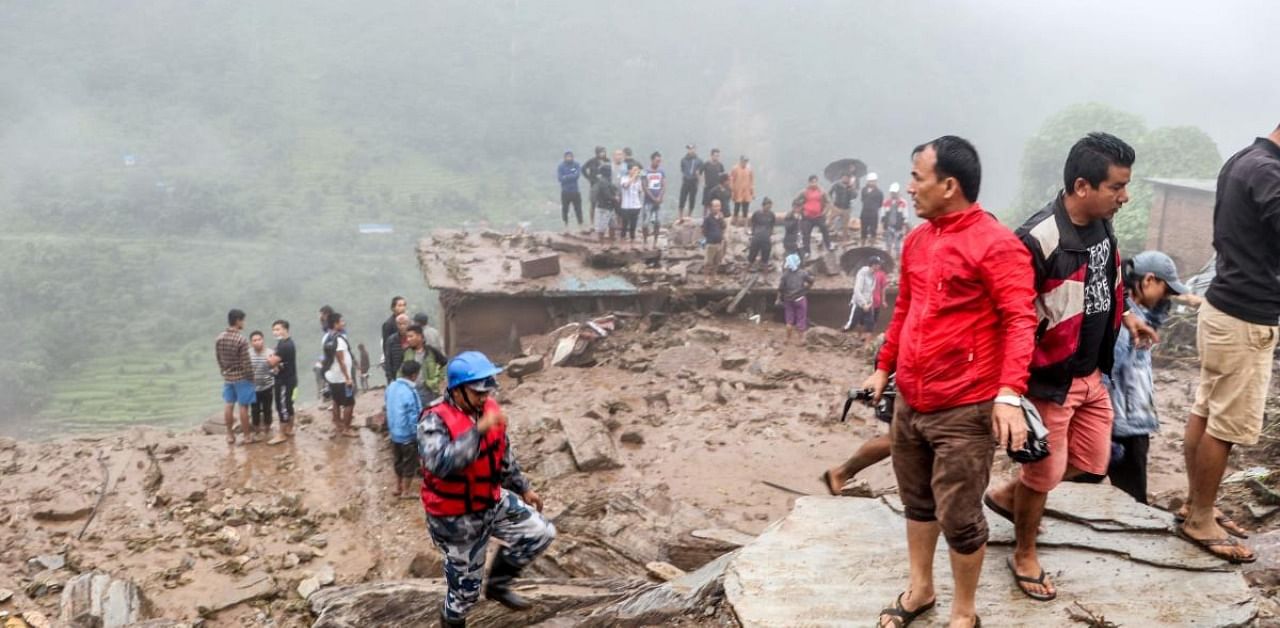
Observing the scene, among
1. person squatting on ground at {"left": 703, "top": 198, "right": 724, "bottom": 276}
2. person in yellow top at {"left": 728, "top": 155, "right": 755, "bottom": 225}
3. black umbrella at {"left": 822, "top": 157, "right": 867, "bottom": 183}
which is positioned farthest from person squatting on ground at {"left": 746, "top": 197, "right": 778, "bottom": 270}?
black umbrella at {"left": 822, "top": 157, "right": 867, "bottom": 183}

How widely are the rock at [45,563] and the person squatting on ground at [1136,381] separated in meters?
7.65

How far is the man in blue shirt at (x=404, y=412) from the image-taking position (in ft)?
25.2

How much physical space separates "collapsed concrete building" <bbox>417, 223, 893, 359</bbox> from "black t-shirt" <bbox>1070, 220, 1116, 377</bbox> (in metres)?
11.4

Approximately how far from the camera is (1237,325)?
10.3 feet

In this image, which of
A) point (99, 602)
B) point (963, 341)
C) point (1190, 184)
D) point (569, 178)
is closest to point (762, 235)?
point (569, 178)

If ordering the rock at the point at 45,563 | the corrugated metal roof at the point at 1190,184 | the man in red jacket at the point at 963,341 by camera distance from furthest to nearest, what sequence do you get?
1. the corrugated metal roof at the point at 1190,184
2. the rock at the point at 45,563
3. the man in red jacket at the point at 963,341

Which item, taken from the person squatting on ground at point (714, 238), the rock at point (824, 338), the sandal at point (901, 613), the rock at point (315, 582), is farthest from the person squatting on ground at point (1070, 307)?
the person squatting on ground at point (714, 238)

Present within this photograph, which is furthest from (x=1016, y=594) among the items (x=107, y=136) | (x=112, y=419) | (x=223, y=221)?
(x=107, y=136)

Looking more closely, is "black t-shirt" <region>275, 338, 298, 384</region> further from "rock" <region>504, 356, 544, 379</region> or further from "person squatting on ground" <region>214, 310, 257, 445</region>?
"rock" <region>504, 356, 544, 379</region>

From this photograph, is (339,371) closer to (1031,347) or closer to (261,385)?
(261,385)

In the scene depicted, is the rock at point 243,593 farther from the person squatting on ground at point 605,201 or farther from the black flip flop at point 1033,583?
the person squatting on ground at point 605,201

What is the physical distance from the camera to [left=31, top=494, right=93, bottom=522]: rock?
310 inches

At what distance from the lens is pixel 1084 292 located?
9.43ft

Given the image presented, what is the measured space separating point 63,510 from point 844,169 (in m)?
15.1
